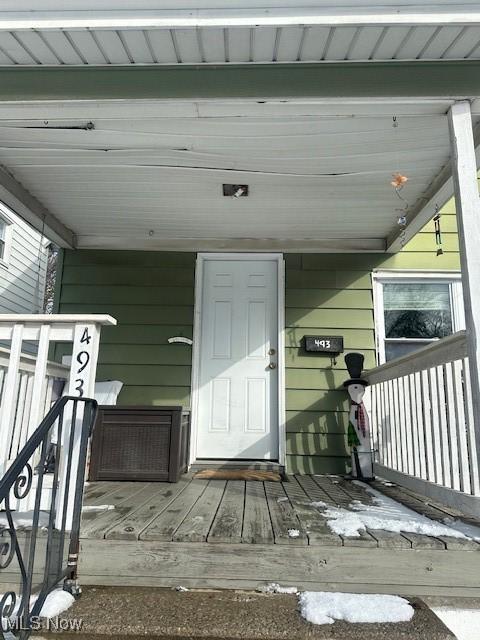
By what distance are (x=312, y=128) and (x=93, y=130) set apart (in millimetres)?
1314

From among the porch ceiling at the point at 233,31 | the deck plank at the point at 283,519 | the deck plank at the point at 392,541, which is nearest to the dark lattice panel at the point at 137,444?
the deck plank at the point at 283,519

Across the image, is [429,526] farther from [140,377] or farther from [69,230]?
[69,230]

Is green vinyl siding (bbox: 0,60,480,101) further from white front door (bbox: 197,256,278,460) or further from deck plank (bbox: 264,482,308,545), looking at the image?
white front door (bbox: 197,256,278,460)

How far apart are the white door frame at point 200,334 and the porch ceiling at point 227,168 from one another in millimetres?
126

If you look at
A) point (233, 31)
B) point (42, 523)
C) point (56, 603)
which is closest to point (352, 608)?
point (56, 603)

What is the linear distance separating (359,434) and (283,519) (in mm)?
1577

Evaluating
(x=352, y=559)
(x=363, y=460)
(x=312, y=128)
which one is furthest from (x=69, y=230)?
(x=352, y=559)

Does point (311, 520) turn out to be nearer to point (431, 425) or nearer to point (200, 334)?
point (431, 425)

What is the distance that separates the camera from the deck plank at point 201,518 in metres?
1.86

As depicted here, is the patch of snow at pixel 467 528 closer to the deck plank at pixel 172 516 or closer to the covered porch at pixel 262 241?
the covered porch at pixel 262 241

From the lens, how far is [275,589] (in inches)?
70.1

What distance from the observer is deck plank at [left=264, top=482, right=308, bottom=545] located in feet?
5.98

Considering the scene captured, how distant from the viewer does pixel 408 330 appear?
14.0ft

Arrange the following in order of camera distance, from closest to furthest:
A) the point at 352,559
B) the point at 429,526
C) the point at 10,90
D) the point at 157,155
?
the point at 352,559
the point at 429,526
the point at 10,90
the point at 157,155
